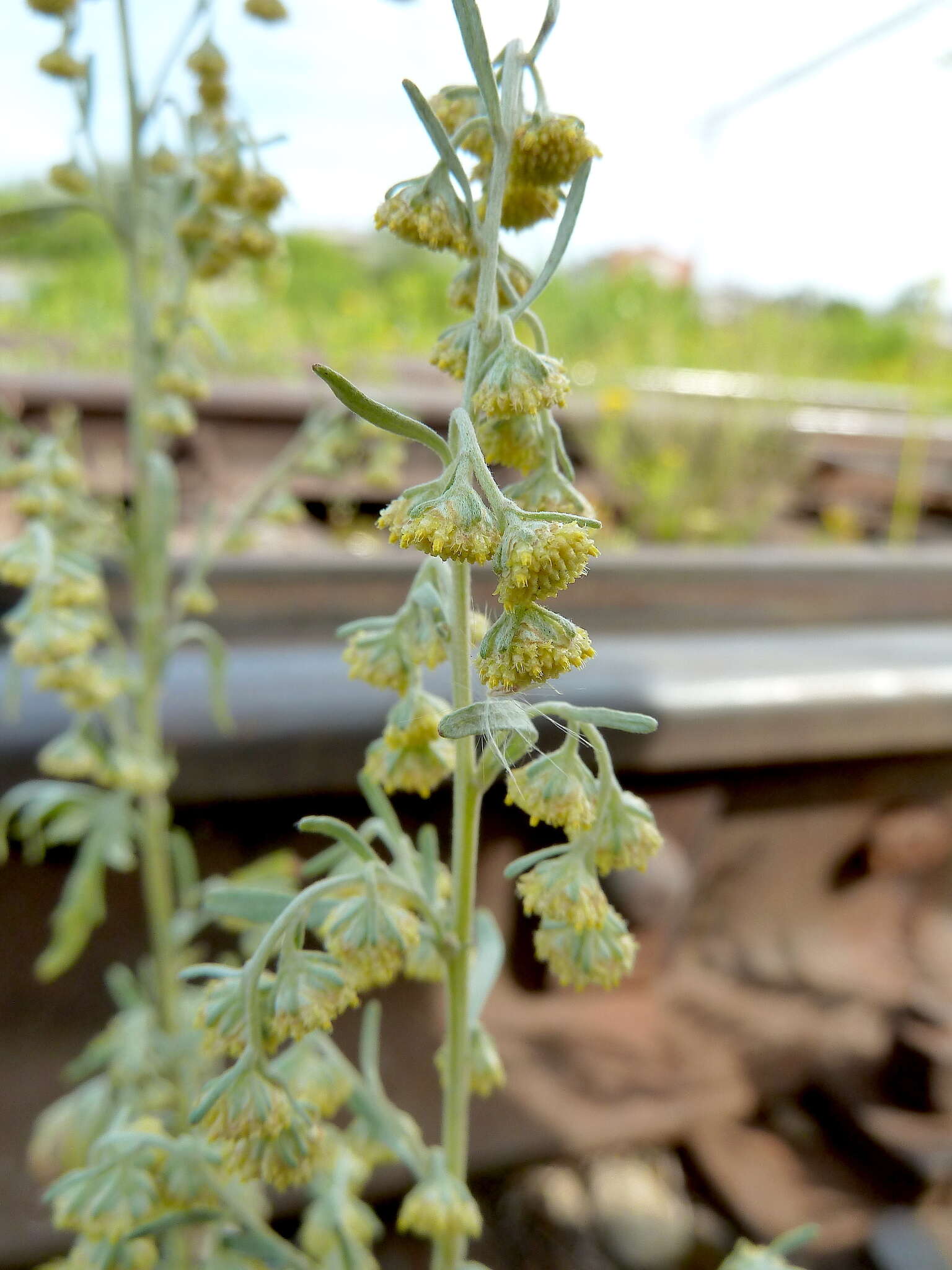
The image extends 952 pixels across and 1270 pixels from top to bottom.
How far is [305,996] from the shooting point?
1.53 feet

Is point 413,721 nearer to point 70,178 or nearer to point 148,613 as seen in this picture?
point 148,613

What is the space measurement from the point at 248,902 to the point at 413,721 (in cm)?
18

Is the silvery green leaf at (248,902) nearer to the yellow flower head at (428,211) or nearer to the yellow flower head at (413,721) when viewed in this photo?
the yellow flower head at (413,721)

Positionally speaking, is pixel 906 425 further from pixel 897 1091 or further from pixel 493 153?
pixel 493 153

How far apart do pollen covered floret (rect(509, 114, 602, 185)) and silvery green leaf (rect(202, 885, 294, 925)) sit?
0.42 m

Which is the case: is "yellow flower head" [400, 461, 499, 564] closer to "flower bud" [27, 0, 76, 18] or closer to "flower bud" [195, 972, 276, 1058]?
"flower bud" [195, 972, 276, 1058]

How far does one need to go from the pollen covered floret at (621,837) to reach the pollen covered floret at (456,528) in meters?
0.19

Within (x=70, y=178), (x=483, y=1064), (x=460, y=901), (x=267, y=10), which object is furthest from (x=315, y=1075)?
(x=267, y=10)

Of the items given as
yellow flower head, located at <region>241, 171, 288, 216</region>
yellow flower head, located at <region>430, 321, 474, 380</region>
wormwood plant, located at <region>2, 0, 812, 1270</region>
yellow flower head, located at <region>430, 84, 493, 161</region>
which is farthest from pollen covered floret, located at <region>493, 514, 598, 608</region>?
yellow flower head, located at <region>241, 171, 288, 216</region>

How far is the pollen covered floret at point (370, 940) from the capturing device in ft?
1.58

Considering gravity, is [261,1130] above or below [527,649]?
below

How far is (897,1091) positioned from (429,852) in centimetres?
113

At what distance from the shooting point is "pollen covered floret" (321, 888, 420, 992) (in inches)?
18.9

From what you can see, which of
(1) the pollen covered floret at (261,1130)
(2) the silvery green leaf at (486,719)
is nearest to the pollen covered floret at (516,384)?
(2) the silvery green leaf at (486,719)
